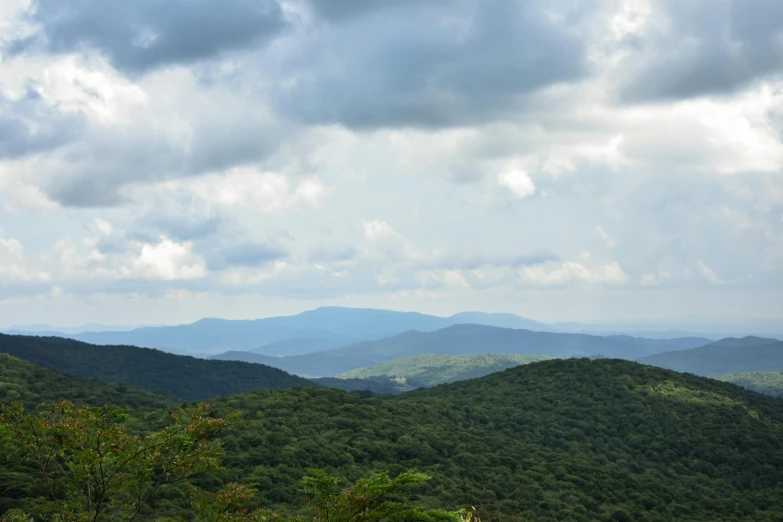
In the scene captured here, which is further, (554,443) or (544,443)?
(544,443)

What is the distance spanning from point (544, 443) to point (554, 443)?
4.77 ft

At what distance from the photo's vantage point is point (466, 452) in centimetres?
6788

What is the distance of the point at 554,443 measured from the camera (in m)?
85.4

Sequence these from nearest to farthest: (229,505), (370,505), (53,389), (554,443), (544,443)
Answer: (370,505), (229,505), (554,443), (544,443), (53,389)

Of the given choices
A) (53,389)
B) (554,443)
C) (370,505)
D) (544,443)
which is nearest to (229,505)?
(370,505)

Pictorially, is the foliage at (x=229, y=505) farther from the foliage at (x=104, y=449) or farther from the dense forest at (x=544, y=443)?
the dense forest at (x=544, y=443)

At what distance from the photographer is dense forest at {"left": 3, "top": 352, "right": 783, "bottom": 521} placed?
5472cm

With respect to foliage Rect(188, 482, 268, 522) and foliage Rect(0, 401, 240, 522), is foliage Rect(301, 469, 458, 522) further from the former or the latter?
foliage Rect(0, 401, 240, 522)

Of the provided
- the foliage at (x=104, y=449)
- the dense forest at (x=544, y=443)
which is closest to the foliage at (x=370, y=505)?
the foliage at (x=104, y=449)

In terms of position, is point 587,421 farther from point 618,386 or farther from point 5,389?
point 5,389

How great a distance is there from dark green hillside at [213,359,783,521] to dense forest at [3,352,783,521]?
21cm

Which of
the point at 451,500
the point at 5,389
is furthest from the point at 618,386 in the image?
the point at 5,389

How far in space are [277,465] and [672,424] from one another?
66203mm

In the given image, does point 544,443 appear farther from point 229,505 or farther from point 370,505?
point 229,505
